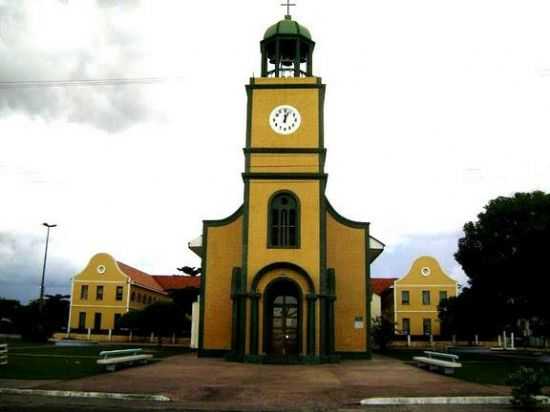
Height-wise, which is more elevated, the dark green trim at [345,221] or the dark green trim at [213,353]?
the dark green trim at [345,221]

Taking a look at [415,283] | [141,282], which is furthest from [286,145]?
[141,282]

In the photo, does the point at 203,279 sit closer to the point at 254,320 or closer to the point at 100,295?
the point at 254,320

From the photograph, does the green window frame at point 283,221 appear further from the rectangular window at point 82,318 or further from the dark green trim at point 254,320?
the rectangular window at point 82,318

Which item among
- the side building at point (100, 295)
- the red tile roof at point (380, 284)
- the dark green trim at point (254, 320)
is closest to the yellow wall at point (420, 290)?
the red tile roof at point (380, 284)

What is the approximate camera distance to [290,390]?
15.3m

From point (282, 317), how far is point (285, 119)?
9.54 meters

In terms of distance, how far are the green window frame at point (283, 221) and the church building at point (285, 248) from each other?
0.05 m

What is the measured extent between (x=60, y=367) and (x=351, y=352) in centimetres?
1377

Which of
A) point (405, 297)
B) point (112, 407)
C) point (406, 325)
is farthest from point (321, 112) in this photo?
point (406, 325)

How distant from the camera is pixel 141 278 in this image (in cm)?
6319

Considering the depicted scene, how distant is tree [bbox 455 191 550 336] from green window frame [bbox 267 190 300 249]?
1207cm

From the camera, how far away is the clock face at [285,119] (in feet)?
91.8

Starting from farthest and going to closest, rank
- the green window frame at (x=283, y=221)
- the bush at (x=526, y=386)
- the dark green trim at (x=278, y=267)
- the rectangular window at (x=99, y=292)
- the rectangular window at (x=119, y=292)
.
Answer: the rectangular window at (x=99, y=292), the rectangular window at (x=119, y=292), the green window frame at (x=283, y=221), the dark green trim at (x=278, y=267), the bush at (x=526, y=386)

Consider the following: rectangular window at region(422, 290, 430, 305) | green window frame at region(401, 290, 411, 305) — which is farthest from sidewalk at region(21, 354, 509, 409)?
rectangular window at region(422, 290, 430, 305)
